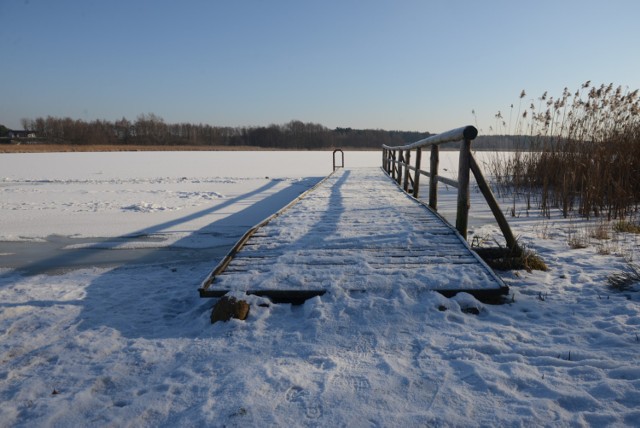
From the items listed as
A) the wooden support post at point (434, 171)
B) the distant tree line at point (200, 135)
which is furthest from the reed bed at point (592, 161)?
the distant tree line at point (200, 135)

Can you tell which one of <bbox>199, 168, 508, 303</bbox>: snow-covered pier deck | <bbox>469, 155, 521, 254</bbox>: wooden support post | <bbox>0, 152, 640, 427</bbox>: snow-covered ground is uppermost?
<bbox>469, 155, 521, 254</bbox>: wooden support post

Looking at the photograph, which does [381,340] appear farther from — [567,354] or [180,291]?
[180,291]

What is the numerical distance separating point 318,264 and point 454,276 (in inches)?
40.5

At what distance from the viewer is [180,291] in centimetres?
312

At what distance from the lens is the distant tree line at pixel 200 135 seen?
3036 inches

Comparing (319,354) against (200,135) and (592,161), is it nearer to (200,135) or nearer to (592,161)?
(592,161)

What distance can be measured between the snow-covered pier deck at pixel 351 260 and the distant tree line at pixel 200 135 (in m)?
80.9

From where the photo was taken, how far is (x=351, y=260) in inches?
126

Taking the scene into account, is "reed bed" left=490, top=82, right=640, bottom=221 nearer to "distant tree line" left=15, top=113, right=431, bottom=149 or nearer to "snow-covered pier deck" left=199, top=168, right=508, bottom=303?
"snow-covered pier deck" left=199, top=168, right=508, bottom=303

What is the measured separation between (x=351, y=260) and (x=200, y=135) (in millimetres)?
96193

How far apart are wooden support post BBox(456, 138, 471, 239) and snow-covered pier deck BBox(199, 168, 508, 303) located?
110mm

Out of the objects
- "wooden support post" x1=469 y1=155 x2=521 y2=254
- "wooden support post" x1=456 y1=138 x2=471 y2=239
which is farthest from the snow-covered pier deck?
"wooden support post" x1=469 y1=155 x2=521 y2=254

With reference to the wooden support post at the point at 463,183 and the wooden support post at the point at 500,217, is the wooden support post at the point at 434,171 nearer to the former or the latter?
the wooden support post at the point at 463,183

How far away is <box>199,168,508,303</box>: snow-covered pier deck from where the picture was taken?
2.67m
